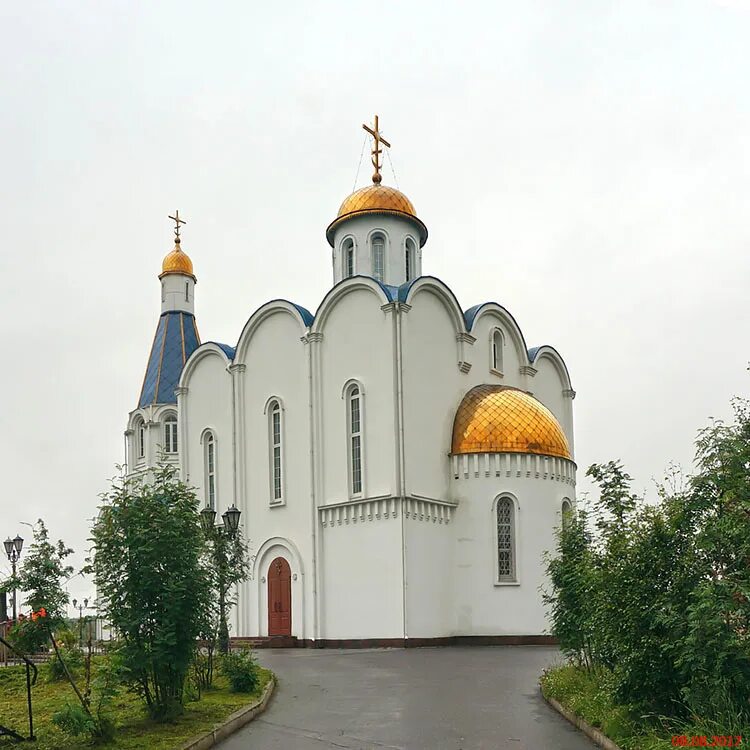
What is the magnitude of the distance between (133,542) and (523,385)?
23.1 meters

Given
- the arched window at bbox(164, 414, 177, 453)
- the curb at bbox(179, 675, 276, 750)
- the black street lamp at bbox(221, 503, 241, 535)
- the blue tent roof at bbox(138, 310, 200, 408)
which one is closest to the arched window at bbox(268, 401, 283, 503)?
the arched window at bbox(164, 414, 177, 453)

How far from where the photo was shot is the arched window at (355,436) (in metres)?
28.2

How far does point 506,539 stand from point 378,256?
1004 centimetres

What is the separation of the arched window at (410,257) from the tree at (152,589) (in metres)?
21.8

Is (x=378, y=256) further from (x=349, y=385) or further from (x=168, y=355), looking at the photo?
(x=168, y=355)

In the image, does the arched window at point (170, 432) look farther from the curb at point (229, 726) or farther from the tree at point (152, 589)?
the tree at point (152, 589)

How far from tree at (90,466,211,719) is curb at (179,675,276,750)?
67 centimetres

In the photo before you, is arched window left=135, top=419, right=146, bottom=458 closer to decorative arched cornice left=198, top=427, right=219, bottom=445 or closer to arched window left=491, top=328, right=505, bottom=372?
decorative arched cornice left=198, top=427, right=219, bottom=445

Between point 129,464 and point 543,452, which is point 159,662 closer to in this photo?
point 543,452

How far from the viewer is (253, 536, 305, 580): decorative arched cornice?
96.1 ft

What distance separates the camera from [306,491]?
2925cm

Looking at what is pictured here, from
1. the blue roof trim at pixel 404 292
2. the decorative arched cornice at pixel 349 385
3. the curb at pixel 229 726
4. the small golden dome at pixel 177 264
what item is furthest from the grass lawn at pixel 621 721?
the small golden dome at pixel 177 264

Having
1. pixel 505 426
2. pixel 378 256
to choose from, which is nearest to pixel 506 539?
pixel 505 426

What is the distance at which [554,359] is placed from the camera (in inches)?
1384
